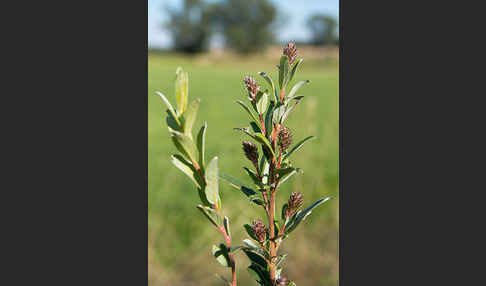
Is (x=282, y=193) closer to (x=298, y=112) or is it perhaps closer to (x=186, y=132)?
(x=298, y=112)

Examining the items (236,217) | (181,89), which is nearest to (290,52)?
(181,89)

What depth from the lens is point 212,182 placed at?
0.33 meters

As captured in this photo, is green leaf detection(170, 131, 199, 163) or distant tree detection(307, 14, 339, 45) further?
distant tree detection(307, 14, 339, 45)

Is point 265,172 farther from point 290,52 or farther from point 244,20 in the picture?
point 244,20

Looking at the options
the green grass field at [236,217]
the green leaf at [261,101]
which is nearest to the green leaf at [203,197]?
the green leaf at [261,101]

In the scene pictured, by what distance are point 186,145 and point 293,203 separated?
14 centimetres

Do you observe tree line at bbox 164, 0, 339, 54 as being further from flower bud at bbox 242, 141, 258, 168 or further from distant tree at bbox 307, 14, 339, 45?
flower bud at bbox 242, 141, 258, 168

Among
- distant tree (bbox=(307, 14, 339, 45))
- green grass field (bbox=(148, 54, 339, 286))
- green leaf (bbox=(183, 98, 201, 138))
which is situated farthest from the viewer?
green grass field (bbox=(148, 54, 339, 286))

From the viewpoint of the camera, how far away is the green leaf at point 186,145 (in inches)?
12.5

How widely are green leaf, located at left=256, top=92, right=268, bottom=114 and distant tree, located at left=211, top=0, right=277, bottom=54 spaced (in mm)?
1804

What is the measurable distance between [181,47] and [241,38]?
1.25 meters

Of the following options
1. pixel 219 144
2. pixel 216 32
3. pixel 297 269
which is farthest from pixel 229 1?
pixel 297 269

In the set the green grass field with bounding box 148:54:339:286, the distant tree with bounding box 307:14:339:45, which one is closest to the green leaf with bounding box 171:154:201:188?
the green grass field with bounding box 148:54:339:286

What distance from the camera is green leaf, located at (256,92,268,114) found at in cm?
38
